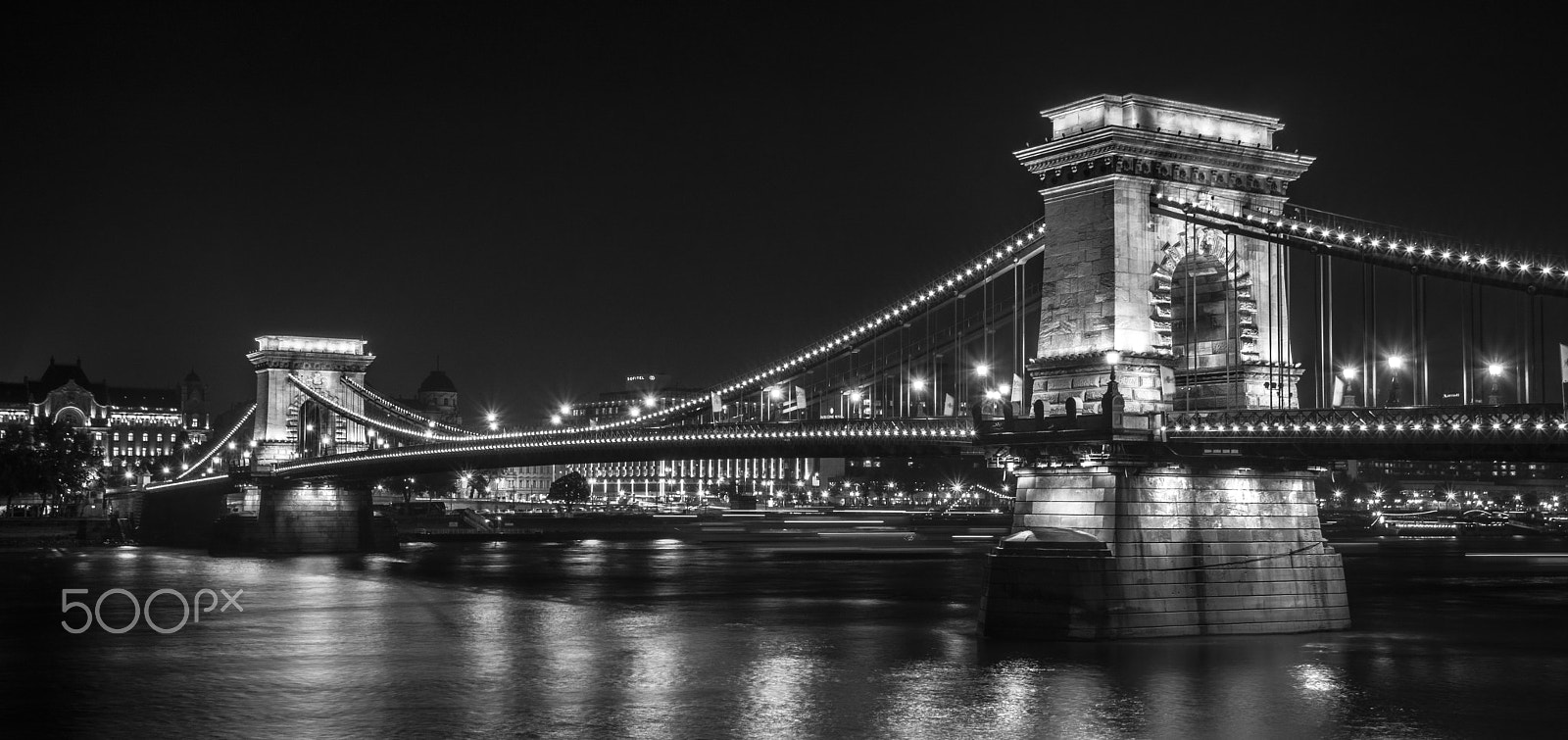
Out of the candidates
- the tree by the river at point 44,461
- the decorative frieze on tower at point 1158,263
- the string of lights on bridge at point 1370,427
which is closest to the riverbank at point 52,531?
the tree by the river at point 44,461

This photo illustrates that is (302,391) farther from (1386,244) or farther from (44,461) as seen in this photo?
(1386,244)

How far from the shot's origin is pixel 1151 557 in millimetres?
35000

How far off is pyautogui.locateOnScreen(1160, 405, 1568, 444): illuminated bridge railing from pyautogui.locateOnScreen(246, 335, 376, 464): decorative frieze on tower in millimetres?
75841

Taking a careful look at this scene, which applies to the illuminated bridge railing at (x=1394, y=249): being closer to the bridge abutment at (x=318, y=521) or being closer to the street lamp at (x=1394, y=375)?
the street lamp at (x=1394, y=375)

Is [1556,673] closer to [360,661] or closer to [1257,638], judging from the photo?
[1257,638]

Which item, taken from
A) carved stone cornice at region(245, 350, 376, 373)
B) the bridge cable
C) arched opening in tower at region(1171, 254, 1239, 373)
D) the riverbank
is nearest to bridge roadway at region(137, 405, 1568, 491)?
arched opening in tower at region(1171, 254, 1239, 373)

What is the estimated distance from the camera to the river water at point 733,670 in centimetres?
2947

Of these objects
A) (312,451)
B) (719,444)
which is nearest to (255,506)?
(312,451)

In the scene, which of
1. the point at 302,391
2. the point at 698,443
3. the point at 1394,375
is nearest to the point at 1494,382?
the point at 1394,375

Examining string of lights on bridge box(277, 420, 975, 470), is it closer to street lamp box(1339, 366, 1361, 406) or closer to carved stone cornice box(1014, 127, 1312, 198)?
carved stone cornice box(1014, 127, 1312, 198)

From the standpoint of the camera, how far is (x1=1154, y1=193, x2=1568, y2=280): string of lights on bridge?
31188 millimetres

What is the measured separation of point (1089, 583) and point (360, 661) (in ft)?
54.7

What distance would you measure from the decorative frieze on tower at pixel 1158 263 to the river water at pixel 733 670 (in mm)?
6122

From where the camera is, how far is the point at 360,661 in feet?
127
